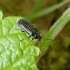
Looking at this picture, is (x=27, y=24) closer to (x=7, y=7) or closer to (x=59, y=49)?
(x=59, y=49)

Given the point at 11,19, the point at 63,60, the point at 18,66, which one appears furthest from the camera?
the point at 63,60

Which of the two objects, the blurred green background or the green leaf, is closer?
the green leaf

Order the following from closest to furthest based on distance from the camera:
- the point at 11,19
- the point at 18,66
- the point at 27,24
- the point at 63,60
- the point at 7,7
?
the point at 18,66
the point at 11,19
the point at 27,24
the point at 63,60
the point at 7,7

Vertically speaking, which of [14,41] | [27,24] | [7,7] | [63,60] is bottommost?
[63,60]

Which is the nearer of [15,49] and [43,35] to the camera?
[15,49]

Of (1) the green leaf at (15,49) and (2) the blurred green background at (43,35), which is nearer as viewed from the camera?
(1) the green leaf at (15,49)

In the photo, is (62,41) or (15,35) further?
(62,41)

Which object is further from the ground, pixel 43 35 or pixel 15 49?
pixel 43 35

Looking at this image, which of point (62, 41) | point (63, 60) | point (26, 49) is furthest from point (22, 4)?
point (26, 49)
